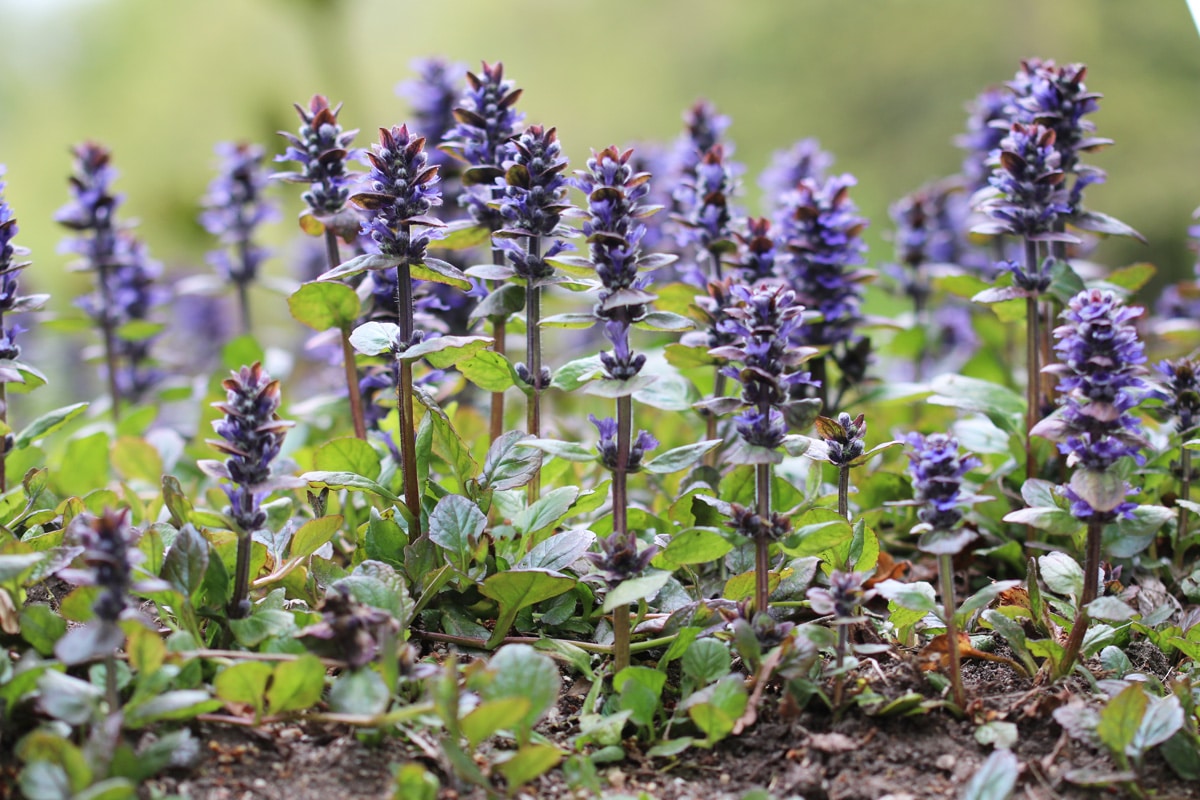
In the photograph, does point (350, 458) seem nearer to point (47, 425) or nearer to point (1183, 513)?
point (47, 425)

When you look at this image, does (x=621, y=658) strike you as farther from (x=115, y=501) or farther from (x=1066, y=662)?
(x=115, y=501)

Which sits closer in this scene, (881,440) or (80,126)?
(881,440)

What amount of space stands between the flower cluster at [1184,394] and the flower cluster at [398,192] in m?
1.83

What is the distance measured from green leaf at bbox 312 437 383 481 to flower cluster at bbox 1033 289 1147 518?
1576 millimetres

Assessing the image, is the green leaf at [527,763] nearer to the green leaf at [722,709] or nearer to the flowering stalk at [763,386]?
the green leaf at [722,709]

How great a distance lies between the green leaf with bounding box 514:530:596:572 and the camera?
2.14 m

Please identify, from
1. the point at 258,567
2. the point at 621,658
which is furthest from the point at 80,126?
the point at 621,658

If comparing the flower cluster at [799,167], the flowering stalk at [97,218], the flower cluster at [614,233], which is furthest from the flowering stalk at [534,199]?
the flowering stalk at [97,218]

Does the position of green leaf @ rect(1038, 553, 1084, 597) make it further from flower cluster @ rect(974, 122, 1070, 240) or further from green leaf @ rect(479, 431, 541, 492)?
green leaf @ rect(479, 431, 541, 492)

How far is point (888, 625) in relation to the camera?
2246mm

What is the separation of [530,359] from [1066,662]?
1354 mm

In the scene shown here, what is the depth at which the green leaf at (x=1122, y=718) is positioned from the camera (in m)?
1.80

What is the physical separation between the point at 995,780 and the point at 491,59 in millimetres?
8324

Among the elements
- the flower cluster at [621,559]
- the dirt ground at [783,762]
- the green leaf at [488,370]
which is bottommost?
the dirt ground at [783,762]
